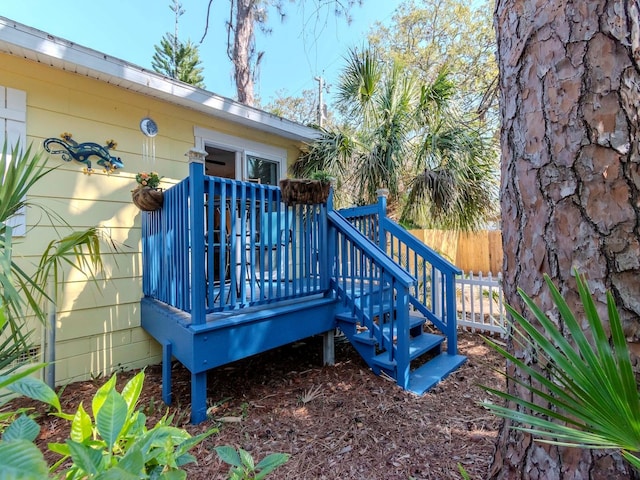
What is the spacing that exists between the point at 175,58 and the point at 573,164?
18919 mm

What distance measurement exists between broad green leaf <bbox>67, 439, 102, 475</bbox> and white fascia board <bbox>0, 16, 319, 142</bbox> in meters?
3.50

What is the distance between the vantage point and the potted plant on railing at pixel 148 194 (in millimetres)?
3223

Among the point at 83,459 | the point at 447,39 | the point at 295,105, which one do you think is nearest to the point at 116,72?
the point at 83,459

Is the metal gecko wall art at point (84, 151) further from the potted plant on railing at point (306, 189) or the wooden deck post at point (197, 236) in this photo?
the potted plant on railing at point (306, 189)

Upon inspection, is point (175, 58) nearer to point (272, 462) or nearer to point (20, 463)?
point (272, 462)

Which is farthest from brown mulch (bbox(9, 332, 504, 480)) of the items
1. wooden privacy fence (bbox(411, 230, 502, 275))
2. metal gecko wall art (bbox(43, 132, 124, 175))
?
wooden privacy fence (bbox(411, 230, 502, 275))

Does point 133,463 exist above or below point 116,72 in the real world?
below

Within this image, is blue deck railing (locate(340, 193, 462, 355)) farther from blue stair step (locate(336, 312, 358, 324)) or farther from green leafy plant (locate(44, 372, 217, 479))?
green leafy plant (locate(44, 372, 217, 479))

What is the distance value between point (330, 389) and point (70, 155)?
3.52 metres

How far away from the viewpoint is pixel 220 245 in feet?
9.09

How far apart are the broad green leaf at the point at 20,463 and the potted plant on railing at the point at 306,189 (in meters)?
2.68

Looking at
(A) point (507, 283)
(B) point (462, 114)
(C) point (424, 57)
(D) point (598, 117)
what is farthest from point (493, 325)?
(C) point (424, 57)

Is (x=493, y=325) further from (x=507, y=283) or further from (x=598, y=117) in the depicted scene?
(x=598, y=117)

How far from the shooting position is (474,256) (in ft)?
35.2
